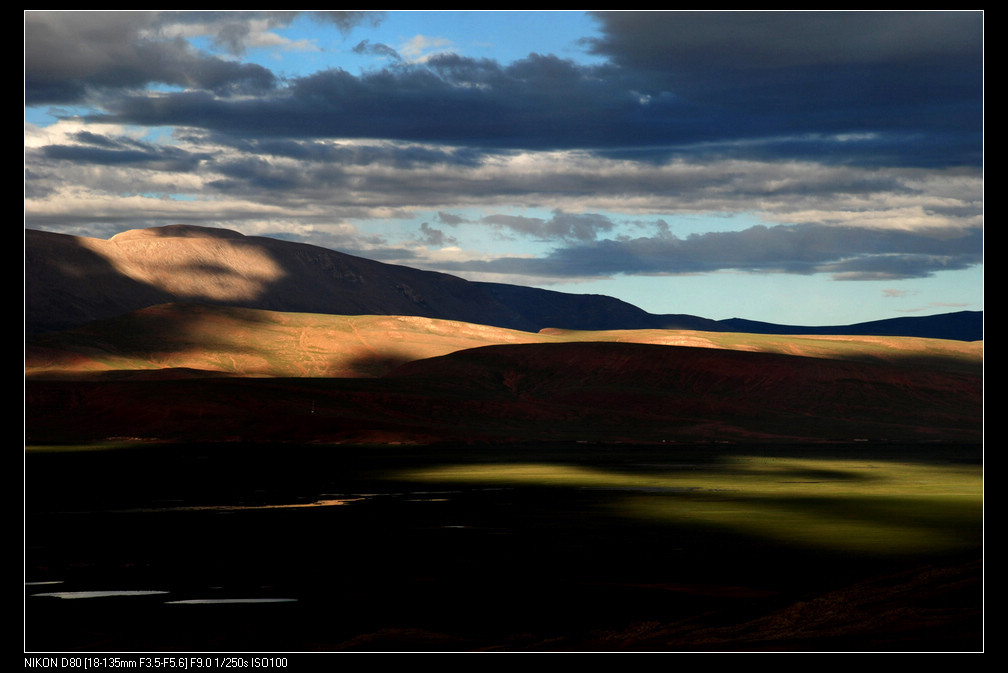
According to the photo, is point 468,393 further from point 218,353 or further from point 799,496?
point 799,496

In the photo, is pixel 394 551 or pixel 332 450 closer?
pixel 394 551

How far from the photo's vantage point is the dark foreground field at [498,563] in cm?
1800

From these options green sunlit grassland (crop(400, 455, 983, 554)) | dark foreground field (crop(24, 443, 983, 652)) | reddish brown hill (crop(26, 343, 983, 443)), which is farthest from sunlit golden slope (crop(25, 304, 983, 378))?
dark foreground field (crop(24, 443, 983, 652))

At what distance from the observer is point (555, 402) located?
135500mm

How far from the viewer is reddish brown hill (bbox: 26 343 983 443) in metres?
103

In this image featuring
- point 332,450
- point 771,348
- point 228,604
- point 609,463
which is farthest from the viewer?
point 771,348

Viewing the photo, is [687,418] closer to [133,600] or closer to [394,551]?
[394,551]

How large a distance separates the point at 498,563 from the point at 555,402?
109241 mm

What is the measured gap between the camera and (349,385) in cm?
12525

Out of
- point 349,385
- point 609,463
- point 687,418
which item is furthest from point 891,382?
point 609,463

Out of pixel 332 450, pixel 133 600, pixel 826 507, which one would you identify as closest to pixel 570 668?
pixel 133 600

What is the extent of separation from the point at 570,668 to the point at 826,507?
3005 cm

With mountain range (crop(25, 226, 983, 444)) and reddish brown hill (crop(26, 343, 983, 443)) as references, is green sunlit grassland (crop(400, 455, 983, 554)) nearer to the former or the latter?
mountain range (crop(25, 226, 983, 444))

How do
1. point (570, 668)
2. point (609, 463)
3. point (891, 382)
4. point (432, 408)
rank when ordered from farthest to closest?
point (891, 382) < point (432, 408) < point (609, 463) < point (570, 668)
